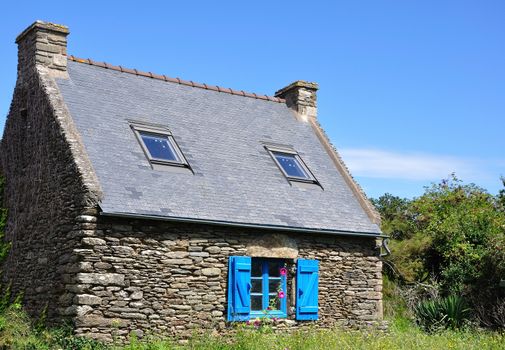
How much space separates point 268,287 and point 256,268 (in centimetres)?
48

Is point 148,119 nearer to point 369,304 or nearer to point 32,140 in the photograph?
point 32,140

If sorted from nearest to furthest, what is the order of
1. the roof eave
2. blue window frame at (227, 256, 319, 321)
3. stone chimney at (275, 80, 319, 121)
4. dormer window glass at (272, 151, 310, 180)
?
1. the roof eave
2. blue window frame at (227, 256, 319, 321)
3. dormer window glass at (272, 151, 310, 180)
4. stone chimney at (275, 80, 319, 121)

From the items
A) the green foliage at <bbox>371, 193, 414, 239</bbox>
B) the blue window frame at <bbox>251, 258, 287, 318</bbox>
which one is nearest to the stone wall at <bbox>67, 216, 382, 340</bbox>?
the blue window frame at <bbox>251, 258, 287, 318</bbox>

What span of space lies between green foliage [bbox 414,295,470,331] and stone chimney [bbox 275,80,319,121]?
581cm

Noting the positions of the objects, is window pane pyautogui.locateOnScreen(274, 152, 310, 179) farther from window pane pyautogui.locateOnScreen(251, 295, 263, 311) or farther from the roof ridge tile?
window pane pyautogui.locateOnScreen(251, 295, 263, 311)

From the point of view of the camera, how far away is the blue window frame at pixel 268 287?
13.5 metres

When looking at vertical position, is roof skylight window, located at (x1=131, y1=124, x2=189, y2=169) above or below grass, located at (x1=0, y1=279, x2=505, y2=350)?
above

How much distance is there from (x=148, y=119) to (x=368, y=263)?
5793 millimetres

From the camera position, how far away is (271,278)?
542 inches

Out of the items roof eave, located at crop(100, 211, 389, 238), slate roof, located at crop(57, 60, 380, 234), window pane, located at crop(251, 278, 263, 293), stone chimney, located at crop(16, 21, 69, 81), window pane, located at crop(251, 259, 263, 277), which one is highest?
stone chimney, located at crop(16, 21, 69, 81)

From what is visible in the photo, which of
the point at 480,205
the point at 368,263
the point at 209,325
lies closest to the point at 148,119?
the point at 209,325

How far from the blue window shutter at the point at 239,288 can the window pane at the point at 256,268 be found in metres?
0.53

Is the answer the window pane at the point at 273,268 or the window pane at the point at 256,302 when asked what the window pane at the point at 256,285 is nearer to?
the window pane at the point at 256,302

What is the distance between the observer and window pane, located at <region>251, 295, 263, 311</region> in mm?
13469
